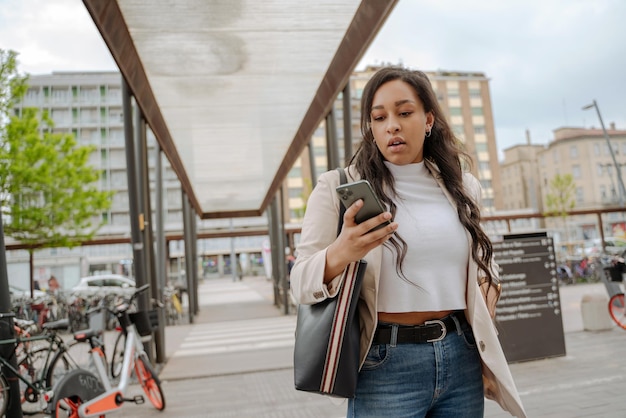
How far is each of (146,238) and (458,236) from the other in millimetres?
6460

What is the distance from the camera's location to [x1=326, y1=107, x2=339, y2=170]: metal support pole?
7074 millimetres

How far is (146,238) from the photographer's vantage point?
295 inches

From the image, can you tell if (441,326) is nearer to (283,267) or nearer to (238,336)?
(238,336)

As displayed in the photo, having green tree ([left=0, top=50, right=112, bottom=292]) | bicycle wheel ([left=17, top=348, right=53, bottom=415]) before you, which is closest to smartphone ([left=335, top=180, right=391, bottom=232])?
bicycle wheel ([left=17, top=348, right=53, bottom=415])

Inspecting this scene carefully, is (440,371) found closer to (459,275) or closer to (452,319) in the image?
(452,319)

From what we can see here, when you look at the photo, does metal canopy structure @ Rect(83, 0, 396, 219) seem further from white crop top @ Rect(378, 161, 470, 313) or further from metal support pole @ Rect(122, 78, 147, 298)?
white crop top @ Rect(378, 161, 470, 313)

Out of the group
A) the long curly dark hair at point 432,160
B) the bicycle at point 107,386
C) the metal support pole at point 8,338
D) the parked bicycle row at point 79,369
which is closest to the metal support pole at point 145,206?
the parked bicycle row at point 79,369

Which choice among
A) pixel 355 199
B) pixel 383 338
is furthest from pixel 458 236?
pixel 355 199

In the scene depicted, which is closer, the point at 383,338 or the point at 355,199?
the point at 355,199

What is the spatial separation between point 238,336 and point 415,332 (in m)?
10.0

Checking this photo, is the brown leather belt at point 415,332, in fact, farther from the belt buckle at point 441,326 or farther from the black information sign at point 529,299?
the black information sign at point 529,299

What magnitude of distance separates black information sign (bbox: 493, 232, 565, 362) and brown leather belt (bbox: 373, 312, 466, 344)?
5000 millimetres

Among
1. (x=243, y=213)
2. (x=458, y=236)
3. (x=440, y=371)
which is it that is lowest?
(x=440, y=371)

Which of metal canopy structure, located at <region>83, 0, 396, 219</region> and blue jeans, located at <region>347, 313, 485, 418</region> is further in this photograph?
metal canopy structure, located at <region>83, 0, 396, 219</region>
